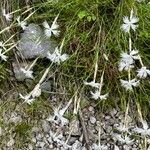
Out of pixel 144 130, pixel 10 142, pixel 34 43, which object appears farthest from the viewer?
pixel 34 43

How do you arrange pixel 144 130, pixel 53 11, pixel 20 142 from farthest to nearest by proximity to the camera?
pixel 53 11
pixel 20 142
pixel 144 130

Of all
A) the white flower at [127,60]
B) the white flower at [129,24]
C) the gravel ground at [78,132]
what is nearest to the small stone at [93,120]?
the gravel ground at [78,132]

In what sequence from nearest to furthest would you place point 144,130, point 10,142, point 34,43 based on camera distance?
point 144,130
point 10,142
point 34,43

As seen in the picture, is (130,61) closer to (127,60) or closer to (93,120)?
(127,60)

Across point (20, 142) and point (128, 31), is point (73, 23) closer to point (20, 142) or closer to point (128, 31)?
point (128, 31)

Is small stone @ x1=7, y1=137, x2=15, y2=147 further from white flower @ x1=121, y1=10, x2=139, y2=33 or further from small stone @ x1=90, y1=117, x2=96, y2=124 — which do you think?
white flower @ x1=121, y1=10, x2=139, y2=33

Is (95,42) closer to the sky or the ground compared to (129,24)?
closer to the ground

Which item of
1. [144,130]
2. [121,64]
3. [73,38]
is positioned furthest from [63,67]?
[144,130]

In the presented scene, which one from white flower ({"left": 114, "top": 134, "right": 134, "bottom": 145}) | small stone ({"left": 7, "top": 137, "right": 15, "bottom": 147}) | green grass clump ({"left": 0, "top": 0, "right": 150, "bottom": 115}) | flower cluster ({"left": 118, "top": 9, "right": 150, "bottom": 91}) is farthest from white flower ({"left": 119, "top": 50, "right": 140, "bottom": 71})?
small stone ({"left": 7, "top": 137, "right": 15, "bottom": 147})

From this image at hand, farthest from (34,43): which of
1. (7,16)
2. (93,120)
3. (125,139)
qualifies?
(125,139)
